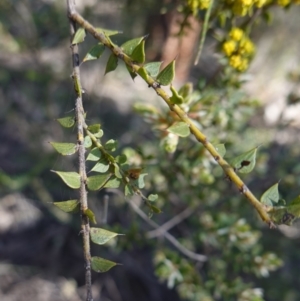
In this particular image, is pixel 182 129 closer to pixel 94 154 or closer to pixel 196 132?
pixel 196 132

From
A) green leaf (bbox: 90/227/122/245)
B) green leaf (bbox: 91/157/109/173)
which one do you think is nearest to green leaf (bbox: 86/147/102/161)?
green leaf (bbox: 91/157/109/173)

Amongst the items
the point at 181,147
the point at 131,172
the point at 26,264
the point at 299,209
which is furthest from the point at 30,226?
the point at 299,209

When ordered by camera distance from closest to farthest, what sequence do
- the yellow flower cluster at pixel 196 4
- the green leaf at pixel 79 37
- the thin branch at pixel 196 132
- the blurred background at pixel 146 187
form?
the thin branch at pixel 196 132, the green leaf at pixel 79 37, the yellow flower cluster at pixel 196 4, the blurred background at pixel 146 187

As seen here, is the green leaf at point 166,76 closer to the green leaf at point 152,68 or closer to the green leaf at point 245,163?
the green leaf at point 152,68

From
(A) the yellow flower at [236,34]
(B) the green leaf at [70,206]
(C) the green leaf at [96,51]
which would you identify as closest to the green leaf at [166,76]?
(C) the green leaf at [96,51]

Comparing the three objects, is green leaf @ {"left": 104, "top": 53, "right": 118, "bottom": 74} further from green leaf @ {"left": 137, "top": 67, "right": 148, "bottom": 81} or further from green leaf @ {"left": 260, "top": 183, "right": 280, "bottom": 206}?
green leaf @ {"left": 260, "top": 183, "right": 280, "bottom": 206}

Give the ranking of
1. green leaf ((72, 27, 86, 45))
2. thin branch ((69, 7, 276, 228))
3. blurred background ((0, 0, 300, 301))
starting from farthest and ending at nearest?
blurred background ((0, 0, 300, 301))
green leaf ((72, 27, 86, 45))
thin branch ((69, 7, 276, 228))
